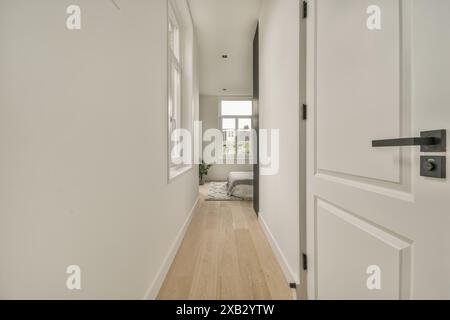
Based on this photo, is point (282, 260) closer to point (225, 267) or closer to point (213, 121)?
point (225, 267)

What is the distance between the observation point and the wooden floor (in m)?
1.57

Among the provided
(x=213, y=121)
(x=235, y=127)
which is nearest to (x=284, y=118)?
(x=235, y=127)

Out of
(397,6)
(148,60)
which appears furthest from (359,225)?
(148,60)

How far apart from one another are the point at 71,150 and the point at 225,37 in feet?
12.3

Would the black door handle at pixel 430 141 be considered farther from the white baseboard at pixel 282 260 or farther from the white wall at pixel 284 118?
the white baseboard at pixel 282 260

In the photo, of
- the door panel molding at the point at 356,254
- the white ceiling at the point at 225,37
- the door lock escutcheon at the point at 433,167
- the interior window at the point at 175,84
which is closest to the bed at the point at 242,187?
the interior window at the point at 175,84

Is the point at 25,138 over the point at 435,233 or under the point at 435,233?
over

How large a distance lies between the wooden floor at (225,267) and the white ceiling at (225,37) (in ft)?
9.85

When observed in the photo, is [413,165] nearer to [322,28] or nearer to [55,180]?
[322,28]

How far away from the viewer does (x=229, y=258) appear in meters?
2.10

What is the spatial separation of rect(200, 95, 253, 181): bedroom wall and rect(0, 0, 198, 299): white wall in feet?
20.8

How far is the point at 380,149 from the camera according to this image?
731 millimetres

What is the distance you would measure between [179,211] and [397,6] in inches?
92.3

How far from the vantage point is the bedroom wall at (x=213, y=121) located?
762cm
